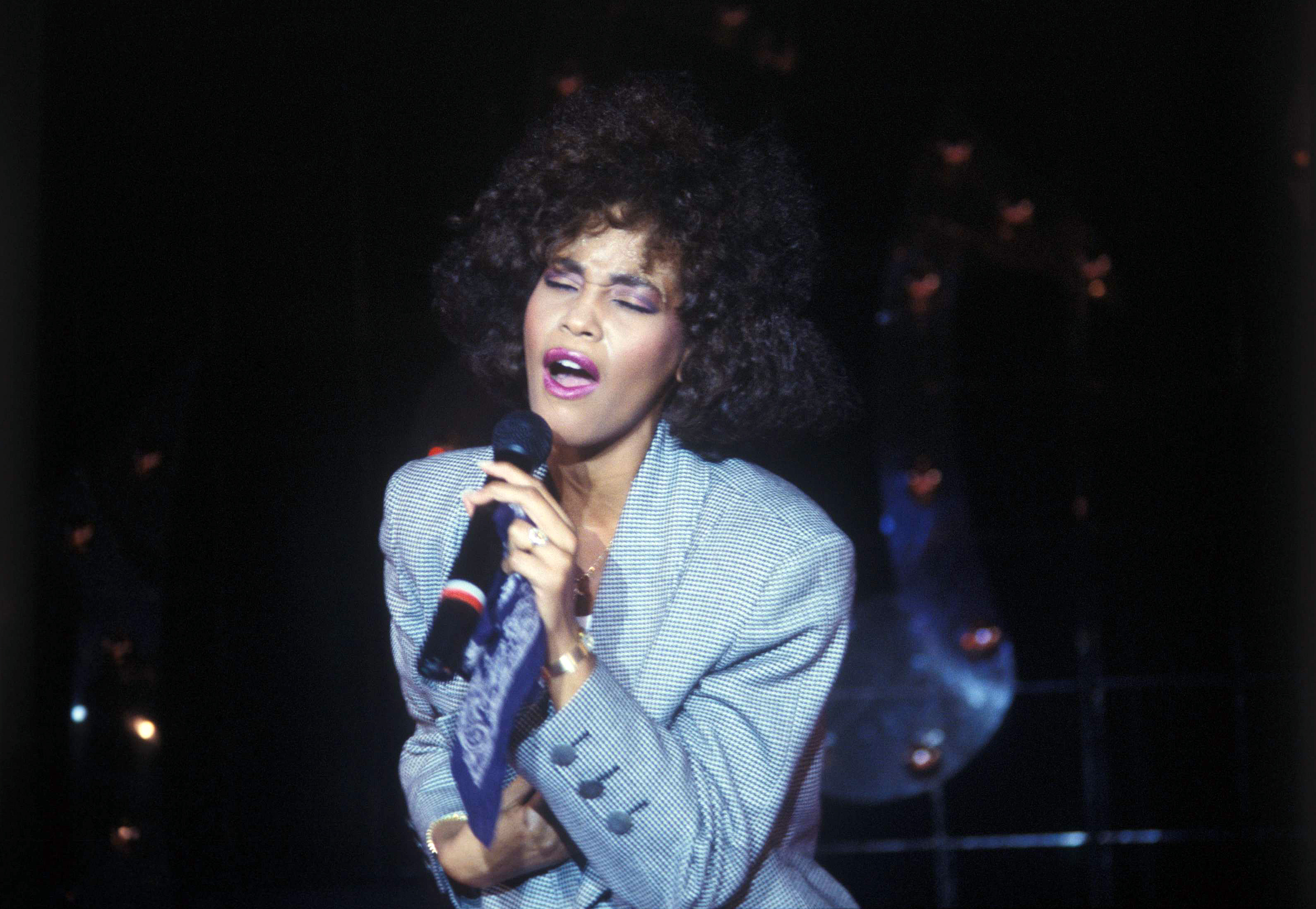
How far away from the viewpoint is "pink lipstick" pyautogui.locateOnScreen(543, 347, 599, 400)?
1.27 m

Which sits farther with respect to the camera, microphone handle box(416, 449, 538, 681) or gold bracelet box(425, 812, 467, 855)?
gold bracelet box(425, 812, 467, 855)

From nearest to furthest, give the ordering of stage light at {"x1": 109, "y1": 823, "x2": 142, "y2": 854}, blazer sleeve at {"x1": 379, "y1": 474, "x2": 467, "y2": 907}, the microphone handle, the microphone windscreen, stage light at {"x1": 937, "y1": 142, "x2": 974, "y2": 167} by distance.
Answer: the microphone handle
the microphone windscreen
blazer sleeve at {"x1": 379, "y1": 474, "x2": 467, "y2": 907}
stage light at {"x1": 109, "y1": 823, "x2": 142, "y2": 854}
stage light at {"x1": 937, "y1": 142, "x2": 974, "y2": 167}

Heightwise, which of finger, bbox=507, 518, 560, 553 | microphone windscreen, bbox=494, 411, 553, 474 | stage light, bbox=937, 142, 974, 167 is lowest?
finger, bbox=507, 518, 560, 553

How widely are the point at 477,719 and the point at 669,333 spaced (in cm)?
57

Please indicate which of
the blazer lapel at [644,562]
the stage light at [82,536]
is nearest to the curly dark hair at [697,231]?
the blazer lapel at [644,562]

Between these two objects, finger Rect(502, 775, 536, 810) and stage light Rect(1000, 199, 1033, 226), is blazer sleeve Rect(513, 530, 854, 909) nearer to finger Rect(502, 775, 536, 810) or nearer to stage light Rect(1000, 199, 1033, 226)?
finger Rect(502, 775, 536, 810)

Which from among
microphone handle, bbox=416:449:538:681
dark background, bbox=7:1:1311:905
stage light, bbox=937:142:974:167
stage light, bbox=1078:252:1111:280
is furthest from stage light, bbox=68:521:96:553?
stage light, bbox=1078:252:1111:280

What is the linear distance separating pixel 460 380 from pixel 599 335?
77 cm

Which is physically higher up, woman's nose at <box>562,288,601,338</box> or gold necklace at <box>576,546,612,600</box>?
woman's nose at <box>562,288,601,338</box>

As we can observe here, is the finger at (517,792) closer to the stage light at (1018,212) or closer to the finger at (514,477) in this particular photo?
the finger at (514,477)

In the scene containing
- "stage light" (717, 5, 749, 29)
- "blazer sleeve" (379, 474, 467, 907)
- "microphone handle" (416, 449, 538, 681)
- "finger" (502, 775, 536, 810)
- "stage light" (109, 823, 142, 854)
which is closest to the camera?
"microphone handle" (416, 449, 538, 681)

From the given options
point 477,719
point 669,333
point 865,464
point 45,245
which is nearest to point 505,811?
point 477,719

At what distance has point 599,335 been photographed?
1.27 m

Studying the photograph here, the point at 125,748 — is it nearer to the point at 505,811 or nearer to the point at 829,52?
the point at 505,811
